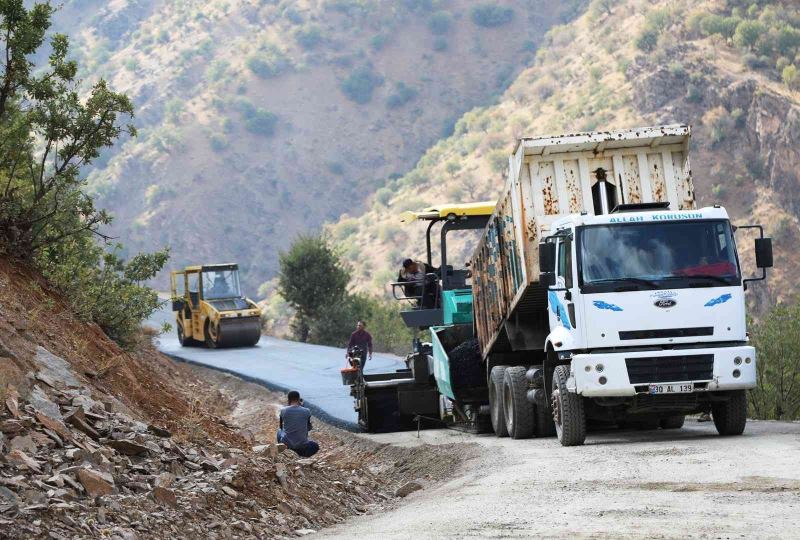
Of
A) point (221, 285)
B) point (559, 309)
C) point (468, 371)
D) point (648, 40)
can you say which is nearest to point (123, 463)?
point (559, 309)

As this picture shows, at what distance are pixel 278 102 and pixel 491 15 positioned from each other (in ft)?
73.2

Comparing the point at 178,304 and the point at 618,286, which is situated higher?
the point at 178,304

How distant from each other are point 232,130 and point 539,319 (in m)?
98.5

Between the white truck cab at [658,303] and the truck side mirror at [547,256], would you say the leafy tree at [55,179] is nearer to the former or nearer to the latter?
the truck side mirror at [547,256]

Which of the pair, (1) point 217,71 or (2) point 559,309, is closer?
(2) point 559,309

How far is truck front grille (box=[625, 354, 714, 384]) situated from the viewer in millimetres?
14492

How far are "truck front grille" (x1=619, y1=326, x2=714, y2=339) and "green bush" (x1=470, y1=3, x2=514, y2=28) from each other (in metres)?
110

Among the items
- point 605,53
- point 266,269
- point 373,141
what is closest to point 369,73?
point 373,141

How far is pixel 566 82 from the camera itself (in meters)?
92.6

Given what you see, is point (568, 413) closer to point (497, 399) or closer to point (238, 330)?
point (497, 399)

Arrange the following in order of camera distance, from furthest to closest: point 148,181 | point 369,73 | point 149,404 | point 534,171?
point 369,73
point 148,181
point 534,171
point 149,404

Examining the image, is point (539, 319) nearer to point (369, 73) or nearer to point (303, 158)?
point (303, 158)

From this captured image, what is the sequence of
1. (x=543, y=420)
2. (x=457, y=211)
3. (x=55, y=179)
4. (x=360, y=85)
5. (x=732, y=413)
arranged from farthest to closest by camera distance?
(x=360, y=85)
(x=457, y=211)
(x=55, y=179)
(x=543, y=420)
(x=732, y=413)

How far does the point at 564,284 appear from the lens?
14.8m
